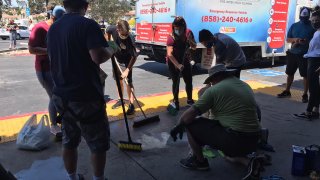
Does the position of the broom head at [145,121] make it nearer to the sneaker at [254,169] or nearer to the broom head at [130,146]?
the broom head at [130,146]

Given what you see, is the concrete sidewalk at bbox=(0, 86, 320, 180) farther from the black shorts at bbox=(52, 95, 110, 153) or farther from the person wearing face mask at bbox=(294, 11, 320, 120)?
the black shorts at bbox=(52, 95, 110, 153)

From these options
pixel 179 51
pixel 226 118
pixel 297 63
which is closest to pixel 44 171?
pixel 226 118

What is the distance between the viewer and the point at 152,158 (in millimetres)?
3967

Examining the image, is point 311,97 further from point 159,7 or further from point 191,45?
point 159,7

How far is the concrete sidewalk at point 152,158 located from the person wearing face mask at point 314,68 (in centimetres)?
25

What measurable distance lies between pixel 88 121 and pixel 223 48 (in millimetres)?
2631

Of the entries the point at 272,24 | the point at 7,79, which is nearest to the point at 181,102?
the point at 7,79

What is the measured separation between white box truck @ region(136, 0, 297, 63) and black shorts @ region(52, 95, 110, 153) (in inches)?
256

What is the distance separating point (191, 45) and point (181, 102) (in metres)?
1.31

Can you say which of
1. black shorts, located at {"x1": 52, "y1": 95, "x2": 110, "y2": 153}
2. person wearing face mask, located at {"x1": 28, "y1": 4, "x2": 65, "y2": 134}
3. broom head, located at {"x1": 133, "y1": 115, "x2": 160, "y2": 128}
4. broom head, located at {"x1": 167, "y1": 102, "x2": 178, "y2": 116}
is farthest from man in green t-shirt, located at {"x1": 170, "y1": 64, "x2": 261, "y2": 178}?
broom head, located at {"x1": 167, "y1": 102, "x2": 178, "y2": 116}

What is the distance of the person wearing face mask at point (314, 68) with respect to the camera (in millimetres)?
Answer: 5125

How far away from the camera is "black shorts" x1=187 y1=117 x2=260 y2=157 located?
3.25m

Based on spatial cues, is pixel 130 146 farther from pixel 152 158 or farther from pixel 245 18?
pixel 245 18

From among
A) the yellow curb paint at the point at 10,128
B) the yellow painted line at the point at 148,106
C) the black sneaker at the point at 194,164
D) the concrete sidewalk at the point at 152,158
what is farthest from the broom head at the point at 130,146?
the yellow curb paint at the point at 10,128
